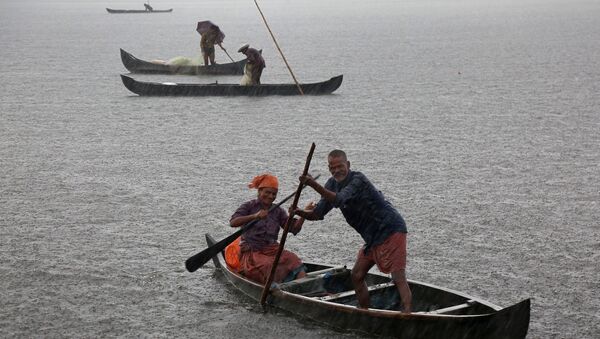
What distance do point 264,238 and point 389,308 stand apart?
1.43 meters

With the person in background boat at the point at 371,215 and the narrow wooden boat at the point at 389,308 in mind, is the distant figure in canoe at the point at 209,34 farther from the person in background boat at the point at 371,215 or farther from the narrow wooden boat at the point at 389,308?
the person in background boat at the point at 371,215

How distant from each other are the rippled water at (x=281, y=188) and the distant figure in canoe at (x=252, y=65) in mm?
1272

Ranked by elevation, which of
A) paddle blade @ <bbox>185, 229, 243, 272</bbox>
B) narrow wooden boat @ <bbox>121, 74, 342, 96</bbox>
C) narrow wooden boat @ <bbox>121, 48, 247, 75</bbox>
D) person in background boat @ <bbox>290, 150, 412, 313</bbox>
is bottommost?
narrow wooden boat @ <bbox>121, 48, 247, 75</bbox>

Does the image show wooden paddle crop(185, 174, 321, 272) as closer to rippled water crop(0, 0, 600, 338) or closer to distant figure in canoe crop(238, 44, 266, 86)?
rippled water crop(0, 0, 600, 338)

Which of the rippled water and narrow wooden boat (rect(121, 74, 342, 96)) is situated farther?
narrow wooden boat (rect(121, 74, 342, 96))

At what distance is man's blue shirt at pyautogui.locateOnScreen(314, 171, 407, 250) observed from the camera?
8.31 meters

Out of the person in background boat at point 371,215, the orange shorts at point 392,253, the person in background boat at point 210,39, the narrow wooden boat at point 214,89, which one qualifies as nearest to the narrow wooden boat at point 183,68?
the person in background boat at point 210,39

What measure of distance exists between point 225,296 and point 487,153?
8627mm

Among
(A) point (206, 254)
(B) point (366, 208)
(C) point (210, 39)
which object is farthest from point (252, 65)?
(B) point (366, 208)

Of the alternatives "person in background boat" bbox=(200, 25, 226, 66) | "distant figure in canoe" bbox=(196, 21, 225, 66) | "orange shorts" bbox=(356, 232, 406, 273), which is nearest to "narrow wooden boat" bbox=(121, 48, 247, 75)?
"person in background boat" bbox=(200, 25, 226, 66)

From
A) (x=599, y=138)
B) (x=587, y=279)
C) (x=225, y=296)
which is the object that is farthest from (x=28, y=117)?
(x=587, y=279)

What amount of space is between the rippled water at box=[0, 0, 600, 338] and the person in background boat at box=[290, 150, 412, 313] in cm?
72

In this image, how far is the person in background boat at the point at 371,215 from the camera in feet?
27.2

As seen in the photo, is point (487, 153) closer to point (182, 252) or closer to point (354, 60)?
point (182, 252)
